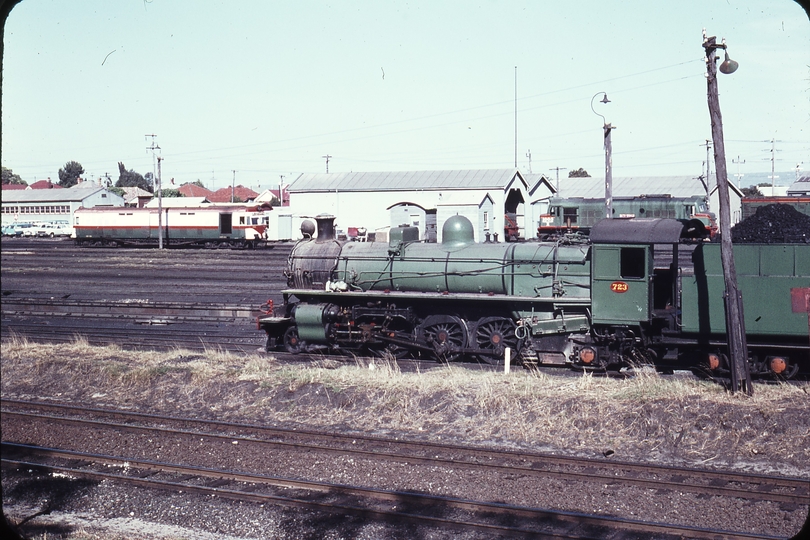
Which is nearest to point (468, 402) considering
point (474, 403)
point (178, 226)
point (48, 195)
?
point (474, 403)

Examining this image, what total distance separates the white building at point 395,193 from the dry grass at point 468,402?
3634 centimetres

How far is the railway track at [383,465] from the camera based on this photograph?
332 inches

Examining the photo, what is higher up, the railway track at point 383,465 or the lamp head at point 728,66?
the lamp head at point 728,66

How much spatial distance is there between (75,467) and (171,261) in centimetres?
3226

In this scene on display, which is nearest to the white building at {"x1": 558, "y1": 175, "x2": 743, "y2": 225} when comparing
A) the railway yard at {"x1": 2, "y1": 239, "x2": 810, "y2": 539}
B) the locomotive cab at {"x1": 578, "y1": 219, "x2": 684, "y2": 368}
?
the locomotive cab at {"x1": 578, "y1": 219, "x2": 684, "y2": 368}

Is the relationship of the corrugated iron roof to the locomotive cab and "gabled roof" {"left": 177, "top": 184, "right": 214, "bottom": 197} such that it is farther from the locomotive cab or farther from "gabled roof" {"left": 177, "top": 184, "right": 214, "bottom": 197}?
"gabled roof" {"left": 177, "top": 184, "right": 214, "bottom": 197}

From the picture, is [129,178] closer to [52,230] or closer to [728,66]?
[52,230]

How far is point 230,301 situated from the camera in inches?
1112

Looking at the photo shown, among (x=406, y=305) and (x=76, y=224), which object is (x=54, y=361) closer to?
(x=406, y=305)

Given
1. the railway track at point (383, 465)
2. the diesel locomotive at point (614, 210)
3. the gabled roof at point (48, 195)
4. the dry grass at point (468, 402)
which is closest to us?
the railway track at point (383, 465)

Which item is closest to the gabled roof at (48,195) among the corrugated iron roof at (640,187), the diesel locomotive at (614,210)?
the corrugated iron roof at (640,187)

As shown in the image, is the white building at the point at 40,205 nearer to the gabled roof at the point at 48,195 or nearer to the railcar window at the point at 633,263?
the gabled roof at the point at 48,195

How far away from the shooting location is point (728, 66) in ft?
42.7

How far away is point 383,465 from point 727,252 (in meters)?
7.97
